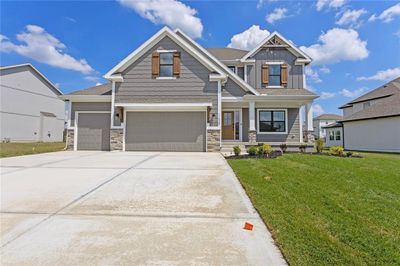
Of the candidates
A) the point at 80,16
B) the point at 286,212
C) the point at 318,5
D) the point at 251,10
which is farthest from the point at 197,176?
the point at 80,16

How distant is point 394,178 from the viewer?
19.0 ft

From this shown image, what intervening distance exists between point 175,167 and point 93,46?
15.7 metres

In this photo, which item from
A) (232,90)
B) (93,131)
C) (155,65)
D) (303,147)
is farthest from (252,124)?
(93,131)

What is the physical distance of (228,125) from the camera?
1417 centimetres

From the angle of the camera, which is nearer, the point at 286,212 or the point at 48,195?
the point at 286,212

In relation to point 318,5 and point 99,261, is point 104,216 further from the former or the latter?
point 318,5

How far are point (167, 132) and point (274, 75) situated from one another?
8.47 metres

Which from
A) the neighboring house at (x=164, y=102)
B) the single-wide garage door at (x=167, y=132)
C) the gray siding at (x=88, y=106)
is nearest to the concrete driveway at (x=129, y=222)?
the single-wide garage door at (x=167, y=132)

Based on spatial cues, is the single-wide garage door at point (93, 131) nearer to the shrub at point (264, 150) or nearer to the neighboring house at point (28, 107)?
the shrub at point (264, 150)

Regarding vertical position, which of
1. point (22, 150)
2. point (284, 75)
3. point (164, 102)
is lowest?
point (22, 150)

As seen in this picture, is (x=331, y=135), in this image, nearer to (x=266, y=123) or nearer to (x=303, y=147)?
(x=266, y=123)

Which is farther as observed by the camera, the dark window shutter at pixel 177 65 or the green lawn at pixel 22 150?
the dark window shutter at pixel 177 65

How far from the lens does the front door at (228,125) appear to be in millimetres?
14078

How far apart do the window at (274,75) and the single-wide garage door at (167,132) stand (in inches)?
236
